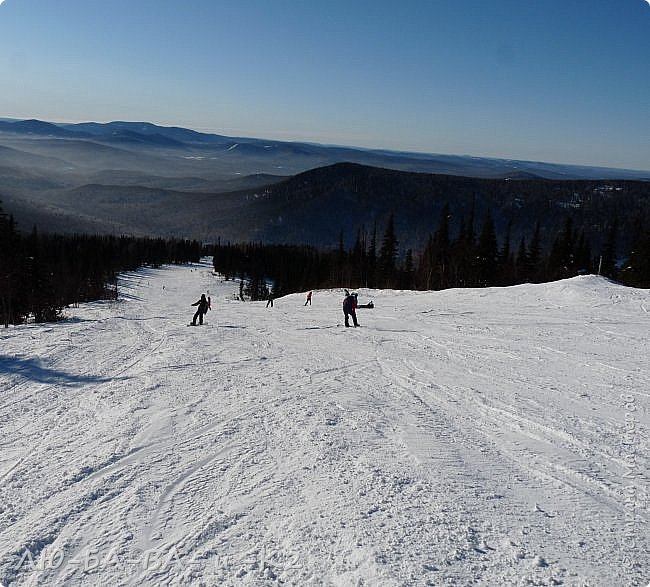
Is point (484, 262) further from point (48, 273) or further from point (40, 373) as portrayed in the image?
point (40, 373)

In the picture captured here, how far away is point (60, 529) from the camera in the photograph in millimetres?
4395

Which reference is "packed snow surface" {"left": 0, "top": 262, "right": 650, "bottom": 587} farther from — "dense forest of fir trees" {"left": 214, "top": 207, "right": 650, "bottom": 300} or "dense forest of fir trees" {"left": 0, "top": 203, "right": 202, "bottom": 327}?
"dense forest of fir trees" {"left": 214, "top": 207, "right": 650, "bottom": 300}

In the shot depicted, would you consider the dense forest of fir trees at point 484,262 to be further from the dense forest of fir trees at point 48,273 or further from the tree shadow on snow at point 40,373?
the tree shadow on snow at point 40,373

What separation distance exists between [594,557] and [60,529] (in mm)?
4836

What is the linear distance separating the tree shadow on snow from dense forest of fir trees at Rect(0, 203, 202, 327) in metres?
12.8

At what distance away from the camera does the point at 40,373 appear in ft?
34.7

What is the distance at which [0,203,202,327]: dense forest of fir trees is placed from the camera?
3072 cm

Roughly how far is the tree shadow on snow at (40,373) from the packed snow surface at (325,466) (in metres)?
0.09

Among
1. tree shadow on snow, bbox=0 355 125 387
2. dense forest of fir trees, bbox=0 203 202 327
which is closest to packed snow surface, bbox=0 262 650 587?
tree shadow on snow, bbox=0 355 125 387

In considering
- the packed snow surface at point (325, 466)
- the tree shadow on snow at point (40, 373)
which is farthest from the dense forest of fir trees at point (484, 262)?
the tree shadow on snow at point (40, 373)

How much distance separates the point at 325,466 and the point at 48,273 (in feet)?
143

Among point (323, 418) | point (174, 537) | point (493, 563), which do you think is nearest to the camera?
point (493, 563)

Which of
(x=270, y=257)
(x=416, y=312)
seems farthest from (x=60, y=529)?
(x=270, y=257)

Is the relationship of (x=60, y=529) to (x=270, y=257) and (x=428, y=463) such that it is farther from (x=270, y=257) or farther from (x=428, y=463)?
(x=270, y=257)
